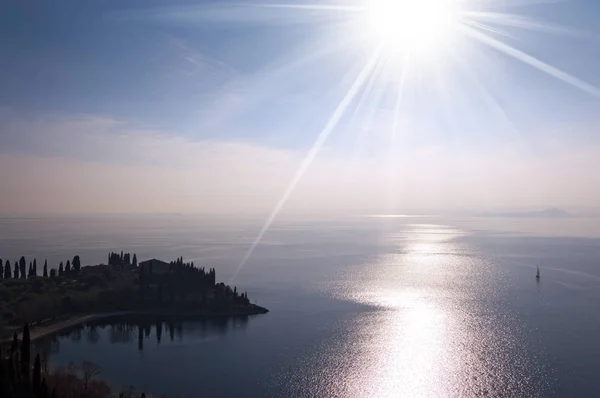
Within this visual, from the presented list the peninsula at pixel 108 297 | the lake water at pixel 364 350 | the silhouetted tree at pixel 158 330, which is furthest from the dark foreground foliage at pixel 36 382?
the peninsula at pixel 108 297

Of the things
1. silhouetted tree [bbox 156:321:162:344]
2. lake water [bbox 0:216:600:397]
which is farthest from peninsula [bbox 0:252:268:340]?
lake water [bbox 0:216:600:397]

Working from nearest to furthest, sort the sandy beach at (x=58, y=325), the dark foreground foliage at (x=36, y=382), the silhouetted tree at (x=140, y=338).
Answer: the dark foreground foliage at (x=36, y=382) → the silhouetted tree at (x=140, y=338) → the sandy beach at (x=58, y=325)

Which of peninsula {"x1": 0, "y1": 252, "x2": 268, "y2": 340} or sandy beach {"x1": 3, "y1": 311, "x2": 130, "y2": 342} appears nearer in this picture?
sandy beach {"x1": 3, "y1": 311, "x2": 130, "y2": 342}

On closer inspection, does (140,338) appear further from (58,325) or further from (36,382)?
(36,382)

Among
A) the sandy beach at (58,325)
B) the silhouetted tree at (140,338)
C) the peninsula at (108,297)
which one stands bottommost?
the silhouetted tree at (140,338)

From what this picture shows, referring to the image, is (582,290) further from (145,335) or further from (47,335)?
(47,335)

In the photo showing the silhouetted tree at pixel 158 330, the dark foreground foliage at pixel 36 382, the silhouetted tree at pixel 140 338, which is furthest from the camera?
the silhouetted tree at pixel 158 330

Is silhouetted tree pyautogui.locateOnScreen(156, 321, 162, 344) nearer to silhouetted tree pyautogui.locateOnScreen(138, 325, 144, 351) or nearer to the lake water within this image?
the lake water

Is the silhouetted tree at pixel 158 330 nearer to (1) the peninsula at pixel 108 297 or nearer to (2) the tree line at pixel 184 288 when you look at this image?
(1) the peninsula at pixel 108 297

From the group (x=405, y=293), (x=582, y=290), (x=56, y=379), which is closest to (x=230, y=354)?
(x=56, y=379)
